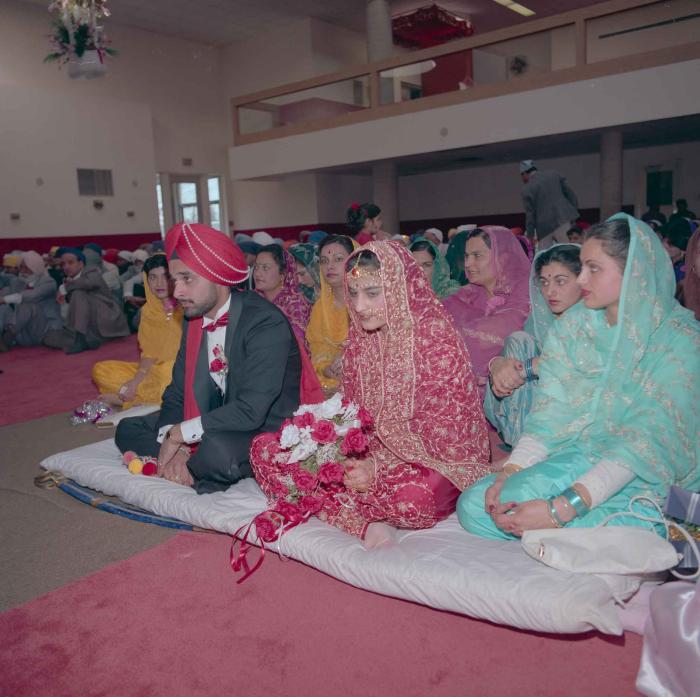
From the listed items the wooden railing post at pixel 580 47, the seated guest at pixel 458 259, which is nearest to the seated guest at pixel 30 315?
the seated guest at pixel 458 259

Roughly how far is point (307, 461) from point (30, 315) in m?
6.87

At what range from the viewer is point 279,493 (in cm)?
238

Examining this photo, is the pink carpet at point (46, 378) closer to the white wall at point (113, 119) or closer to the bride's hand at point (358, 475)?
the bride's hand at point (358, 475)

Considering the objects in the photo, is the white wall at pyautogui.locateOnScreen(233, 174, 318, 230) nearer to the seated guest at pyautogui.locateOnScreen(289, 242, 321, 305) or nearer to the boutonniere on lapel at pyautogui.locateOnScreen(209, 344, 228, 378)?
the seated guest at pyautogui.locateOnScreen(289, 242, 321, 305)

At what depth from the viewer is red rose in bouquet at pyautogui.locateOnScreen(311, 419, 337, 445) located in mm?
2154

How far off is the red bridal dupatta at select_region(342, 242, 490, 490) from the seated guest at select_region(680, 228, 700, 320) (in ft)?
3.54

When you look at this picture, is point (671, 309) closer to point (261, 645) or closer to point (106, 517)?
point (261, 645)

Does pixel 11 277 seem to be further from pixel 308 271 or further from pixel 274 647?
pixel 274 647

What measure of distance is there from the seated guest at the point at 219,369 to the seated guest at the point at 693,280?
1.68m

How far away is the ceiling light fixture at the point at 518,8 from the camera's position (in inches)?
469

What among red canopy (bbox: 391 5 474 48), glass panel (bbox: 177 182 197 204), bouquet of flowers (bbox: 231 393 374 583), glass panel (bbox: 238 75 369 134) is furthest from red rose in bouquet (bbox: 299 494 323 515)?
glass panel (bbox: 177 182 197 204)

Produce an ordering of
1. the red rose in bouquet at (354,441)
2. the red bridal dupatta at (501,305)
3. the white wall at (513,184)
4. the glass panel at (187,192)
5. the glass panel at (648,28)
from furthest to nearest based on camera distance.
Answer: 1. the glass panel at (187,192)
2. the white wall at (513,184)
3. the glass panel at (648,28)
4. the red bridal dupatta at (501,305)
5. the red rose in bouquet at (354,441)

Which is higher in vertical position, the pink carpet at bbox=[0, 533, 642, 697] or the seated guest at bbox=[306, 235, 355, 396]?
the seated guest at bbox=[306, 235, 355, 396]

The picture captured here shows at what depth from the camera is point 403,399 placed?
2.41 metres
